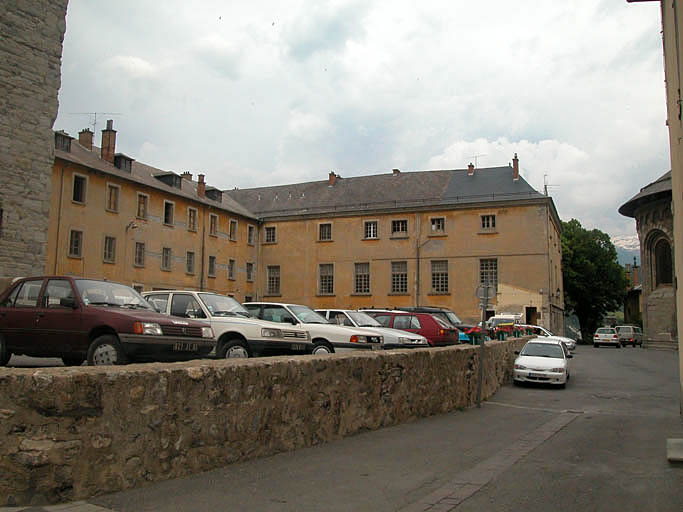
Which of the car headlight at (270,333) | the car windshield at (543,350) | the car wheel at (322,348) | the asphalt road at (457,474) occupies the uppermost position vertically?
the car headlight at (270,333)

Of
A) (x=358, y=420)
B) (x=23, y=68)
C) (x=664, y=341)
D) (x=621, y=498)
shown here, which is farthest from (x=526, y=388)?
(x=664, y=341)

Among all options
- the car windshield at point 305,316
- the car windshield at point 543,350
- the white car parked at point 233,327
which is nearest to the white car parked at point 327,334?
the car windshield at point 305,316

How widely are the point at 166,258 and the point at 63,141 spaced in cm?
964

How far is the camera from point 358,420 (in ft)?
29.9

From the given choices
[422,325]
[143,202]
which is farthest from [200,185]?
[422,325]

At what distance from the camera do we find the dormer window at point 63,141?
34.8 meters

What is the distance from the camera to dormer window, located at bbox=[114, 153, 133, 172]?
38.7 meters

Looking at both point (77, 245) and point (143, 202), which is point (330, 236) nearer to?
point (143, 202)

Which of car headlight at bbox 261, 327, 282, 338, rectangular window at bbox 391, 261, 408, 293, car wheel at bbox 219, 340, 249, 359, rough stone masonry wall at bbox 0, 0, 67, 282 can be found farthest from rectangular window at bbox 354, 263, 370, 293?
car wheel at bbox 219, 340, 249, 359

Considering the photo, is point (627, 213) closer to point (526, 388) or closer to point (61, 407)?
point (526, 388)

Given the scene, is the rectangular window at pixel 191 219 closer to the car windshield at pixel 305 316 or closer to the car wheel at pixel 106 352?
the car windshield at pixel 305 316

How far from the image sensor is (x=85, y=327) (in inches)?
372

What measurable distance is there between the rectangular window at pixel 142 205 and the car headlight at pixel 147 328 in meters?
30.8

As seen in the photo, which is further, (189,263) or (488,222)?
(488,222)
